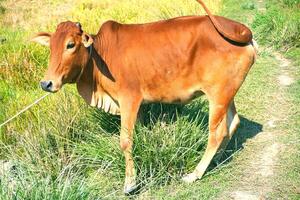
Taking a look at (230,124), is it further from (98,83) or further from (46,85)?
(46,85)

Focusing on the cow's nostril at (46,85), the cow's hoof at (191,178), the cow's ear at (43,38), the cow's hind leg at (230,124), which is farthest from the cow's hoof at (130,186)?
the cow's ear at (43,38)

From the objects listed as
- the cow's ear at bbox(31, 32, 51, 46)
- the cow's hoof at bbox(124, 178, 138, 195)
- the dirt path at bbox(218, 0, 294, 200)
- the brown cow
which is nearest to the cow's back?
the brown cow

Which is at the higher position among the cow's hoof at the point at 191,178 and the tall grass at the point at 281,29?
the cow's hoof at the point at 191,178

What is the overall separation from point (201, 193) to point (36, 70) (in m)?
4.49

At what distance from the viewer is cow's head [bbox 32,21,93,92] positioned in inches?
186

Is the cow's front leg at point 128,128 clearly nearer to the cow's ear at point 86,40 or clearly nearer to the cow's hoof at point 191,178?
the cow's hoof at point 191,178

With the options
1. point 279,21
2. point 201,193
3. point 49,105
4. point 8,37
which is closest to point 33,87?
point 49,105

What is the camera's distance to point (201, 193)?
491cm

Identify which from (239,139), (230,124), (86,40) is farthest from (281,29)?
(86,40)

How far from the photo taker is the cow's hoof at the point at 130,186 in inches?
192

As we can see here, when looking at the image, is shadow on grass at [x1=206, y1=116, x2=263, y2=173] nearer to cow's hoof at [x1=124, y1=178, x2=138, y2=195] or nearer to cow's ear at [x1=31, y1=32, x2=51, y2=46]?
cow's hoof at [x1=124, y1=178, x2=138, y2=195]

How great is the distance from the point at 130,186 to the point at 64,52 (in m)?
1.43

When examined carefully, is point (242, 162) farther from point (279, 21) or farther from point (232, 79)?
point (279, 21)

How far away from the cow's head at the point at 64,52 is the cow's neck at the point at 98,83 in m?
0.27
